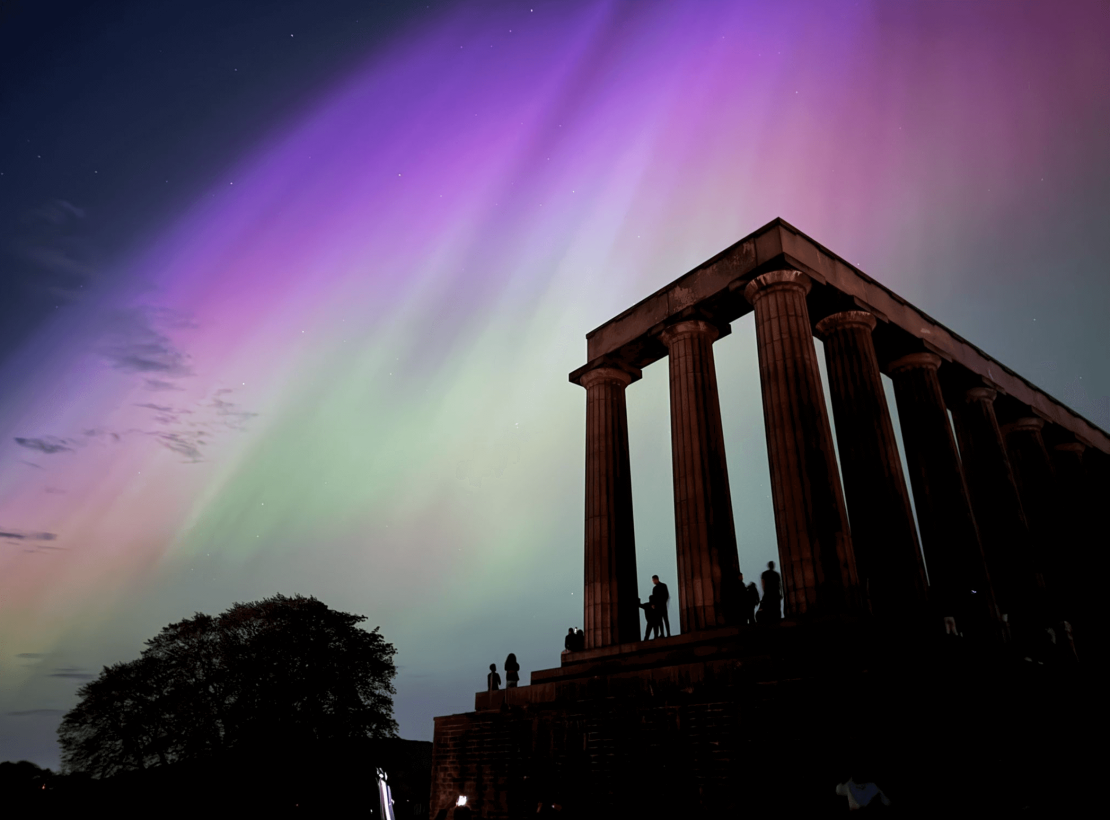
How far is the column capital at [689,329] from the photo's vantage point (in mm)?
23625

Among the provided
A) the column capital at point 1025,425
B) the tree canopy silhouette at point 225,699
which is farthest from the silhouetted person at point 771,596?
the tree canopy silhouette at point 225,699

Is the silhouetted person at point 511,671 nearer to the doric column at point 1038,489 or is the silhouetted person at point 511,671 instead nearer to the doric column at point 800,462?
the doric column at point 800,462

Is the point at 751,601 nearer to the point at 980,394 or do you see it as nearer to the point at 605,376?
the point at 605,376

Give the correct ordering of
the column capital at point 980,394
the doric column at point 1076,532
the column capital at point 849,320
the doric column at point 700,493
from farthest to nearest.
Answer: the doric column at point 1076,532 < the column capital at point 980,394 < the column capital at point 849,320 < the doric column at point 700,493

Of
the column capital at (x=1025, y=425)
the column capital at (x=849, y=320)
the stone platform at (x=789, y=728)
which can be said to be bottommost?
the stone platform at (x=789, y=728)

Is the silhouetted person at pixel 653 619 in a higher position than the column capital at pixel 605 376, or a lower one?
lower

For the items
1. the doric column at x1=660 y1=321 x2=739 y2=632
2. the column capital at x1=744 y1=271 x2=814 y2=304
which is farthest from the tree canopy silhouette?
the column capital at x1=744 y1=271 x2=814 y2=304

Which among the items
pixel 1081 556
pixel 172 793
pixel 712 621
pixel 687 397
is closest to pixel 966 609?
pixel 712 621

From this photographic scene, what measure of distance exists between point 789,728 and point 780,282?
523 inches

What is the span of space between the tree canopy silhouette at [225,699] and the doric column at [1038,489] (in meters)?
44.0

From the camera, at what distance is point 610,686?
1783cm

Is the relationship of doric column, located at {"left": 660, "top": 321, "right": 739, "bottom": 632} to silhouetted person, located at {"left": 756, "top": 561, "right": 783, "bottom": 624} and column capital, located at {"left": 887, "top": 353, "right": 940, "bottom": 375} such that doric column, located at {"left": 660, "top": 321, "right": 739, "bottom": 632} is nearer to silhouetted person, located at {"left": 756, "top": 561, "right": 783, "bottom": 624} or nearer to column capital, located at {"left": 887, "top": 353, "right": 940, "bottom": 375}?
silhouetted person, located at {"left": 756, "top": 561, "right": 783, "bottom": 624}

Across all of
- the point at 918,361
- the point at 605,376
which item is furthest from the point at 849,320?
the point at 605,376

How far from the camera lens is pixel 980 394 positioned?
27359 mm
